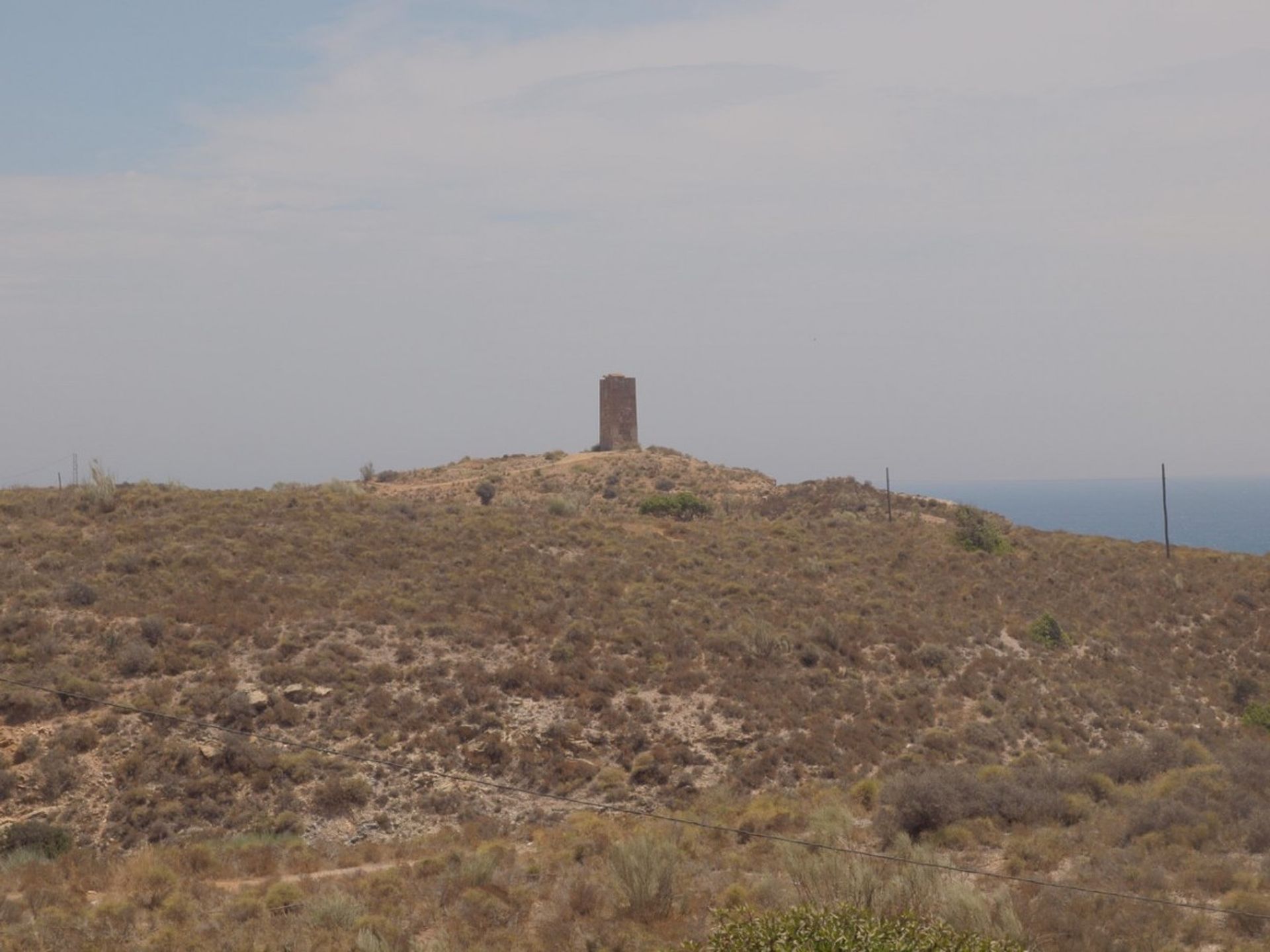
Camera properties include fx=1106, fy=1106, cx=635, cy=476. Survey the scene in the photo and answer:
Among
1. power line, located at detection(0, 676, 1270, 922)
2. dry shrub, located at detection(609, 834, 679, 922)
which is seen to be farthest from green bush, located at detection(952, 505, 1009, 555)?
dry shrub, located at detection(609, 834, 679, 922)

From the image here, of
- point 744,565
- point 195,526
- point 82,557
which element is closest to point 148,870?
point 82,557

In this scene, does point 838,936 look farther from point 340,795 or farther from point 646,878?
point 340,795

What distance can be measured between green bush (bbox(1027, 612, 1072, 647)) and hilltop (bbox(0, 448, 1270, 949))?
201 mm

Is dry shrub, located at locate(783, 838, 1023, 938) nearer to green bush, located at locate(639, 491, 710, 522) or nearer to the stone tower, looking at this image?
green bush, located at locate(639, 491, 710, 522)

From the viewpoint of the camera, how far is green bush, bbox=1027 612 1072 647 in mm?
33156

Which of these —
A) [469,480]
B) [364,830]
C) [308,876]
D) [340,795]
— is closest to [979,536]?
[469,480]

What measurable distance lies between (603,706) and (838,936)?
600 inches

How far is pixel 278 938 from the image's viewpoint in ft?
45.7

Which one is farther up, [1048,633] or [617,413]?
[617,413]

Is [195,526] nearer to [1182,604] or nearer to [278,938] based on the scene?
[278,938]

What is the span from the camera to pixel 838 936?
10.6 metres

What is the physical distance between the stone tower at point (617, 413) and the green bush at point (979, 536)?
24.9 meters

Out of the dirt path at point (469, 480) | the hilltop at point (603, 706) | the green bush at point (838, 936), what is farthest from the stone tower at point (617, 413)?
the green bush at point (838, 936)

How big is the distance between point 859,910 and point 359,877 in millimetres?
8297
